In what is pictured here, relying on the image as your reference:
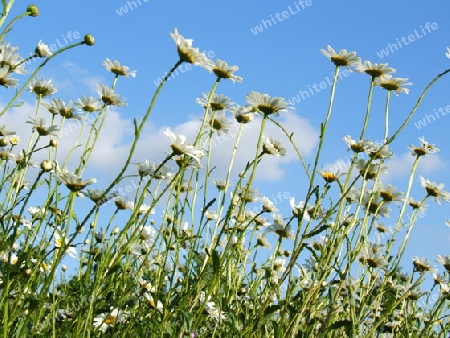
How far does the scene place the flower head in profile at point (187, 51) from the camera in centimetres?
202

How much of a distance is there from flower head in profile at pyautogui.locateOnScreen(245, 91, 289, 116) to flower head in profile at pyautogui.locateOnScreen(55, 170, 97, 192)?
2.75ft

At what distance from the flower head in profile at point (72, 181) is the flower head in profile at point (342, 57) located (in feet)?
4.21

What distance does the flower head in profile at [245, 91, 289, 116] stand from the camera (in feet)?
8.12

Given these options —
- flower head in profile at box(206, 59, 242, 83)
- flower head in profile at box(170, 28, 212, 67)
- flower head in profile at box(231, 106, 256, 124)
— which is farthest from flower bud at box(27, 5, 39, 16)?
flower head in profile at box(231, 106, 256, 124)

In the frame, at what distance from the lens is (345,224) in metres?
2.43

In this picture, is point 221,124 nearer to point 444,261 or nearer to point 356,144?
point 356,144

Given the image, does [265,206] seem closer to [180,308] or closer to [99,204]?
[180,308]

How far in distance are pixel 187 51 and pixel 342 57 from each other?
907 mm

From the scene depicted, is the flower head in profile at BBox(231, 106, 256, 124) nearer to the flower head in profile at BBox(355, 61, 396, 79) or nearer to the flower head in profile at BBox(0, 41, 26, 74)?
the flower head in profile at BBox(355, 61, 396, 79)

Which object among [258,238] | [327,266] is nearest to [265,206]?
[258,238]

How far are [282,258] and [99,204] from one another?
3421mm

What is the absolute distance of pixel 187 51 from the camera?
2037mm

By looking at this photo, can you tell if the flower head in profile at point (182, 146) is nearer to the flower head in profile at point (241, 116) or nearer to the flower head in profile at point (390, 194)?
the flower head in profile at point (241, 116)

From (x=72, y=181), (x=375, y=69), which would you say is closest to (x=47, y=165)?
(x=72, y=181)
